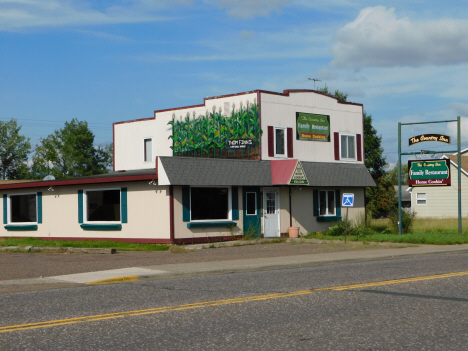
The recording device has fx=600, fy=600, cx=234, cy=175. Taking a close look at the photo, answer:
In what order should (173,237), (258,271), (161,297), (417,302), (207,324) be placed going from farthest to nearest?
(173,237) < (258,271) < (161,297) < (417,302) < (207,324)

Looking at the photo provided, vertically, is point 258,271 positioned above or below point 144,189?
below

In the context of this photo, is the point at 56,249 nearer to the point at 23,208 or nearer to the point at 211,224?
the point at 211,224

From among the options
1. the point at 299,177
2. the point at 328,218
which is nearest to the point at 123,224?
the point at 299,177

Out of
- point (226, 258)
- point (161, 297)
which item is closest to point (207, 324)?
point (161, 297)

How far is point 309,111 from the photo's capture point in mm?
30984

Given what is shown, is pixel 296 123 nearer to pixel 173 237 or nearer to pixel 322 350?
pixel 173 237

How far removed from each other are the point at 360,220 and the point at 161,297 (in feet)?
75.8

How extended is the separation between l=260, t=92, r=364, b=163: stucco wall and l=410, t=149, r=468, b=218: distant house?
22.5 m

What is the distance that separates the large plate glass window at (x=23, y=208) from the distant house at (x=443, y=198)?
3506 cm

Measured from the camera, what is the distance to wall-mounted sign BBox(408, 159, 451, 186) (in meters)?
27.5

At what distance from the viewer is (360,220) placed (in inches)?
1282

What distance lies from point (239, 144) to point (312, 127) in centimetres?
433

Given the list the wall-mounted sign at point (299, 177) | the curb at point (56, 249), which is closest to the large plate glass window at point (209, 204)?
the wall-mounted sign at point (299, 177)

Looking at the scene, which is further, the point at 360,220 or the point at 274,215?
the point at 360,220
